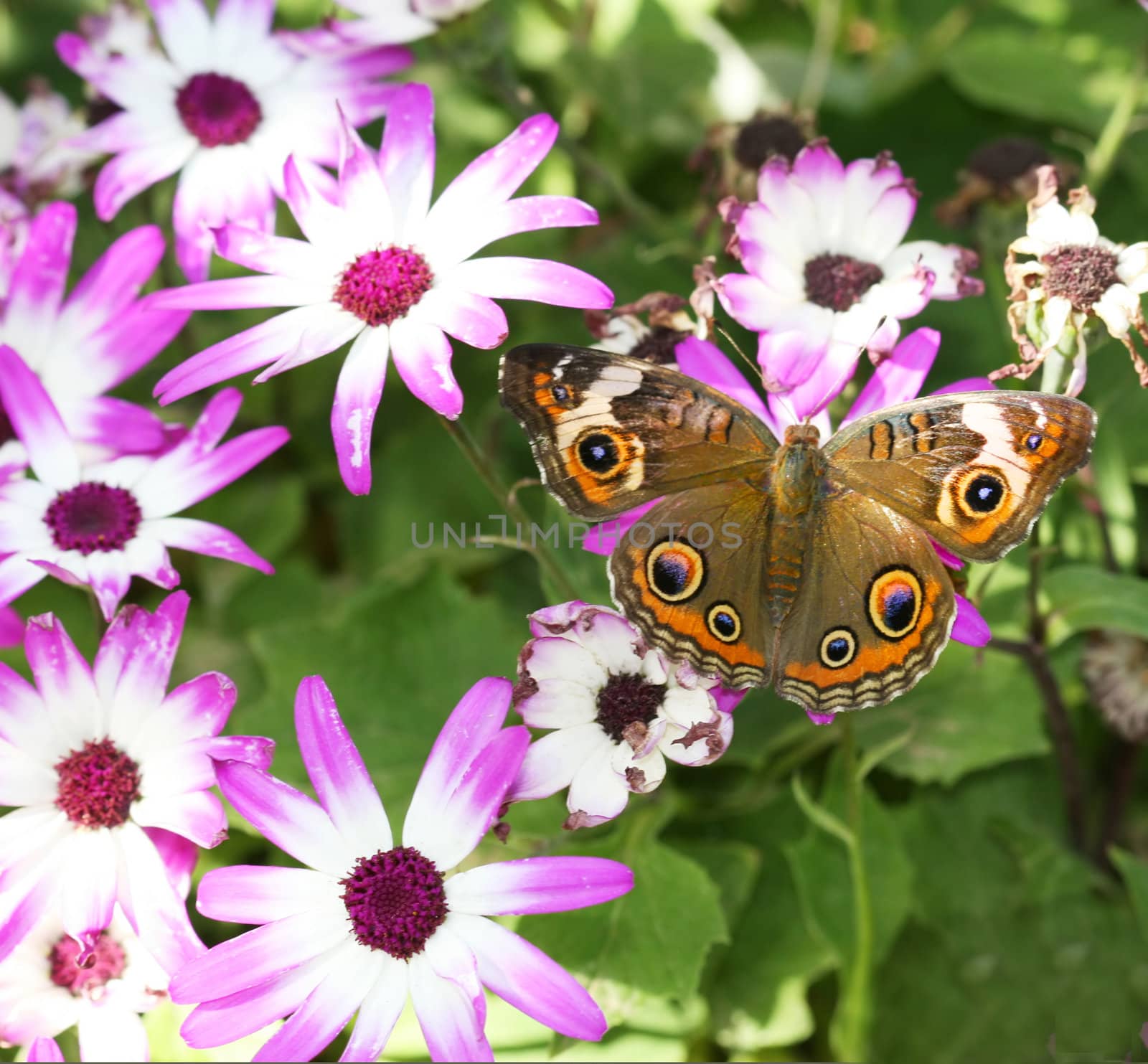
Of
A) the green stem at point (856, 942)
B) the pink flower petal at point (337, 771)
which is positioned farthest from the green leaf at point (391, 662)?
the green stem at point (856, 942)

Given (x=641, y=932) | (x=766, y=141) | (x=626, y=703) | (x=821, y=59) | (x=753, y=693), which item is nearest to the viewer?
(x=626, y=703)

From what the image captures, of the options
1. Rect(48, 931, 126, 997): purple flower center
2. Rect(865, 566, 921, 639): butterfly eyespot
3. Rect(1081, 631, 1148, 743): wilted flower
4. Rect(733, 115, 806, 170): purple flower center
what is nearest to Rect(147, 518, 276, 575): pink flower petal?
Rect(48, 931, 126, 997): purple flower center

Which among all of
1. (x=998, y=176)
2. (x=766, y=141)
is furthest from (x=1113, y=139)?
(x=766, y=141)

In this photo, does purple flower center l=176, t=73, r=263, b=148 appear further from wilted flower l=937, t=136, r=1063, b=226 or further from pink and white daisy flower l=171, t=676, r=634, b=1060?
wilted flower l=937, t=136, r=1063, b=226

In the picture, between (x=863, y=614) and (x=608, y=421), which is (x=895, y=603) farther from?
(x=608, y=421)

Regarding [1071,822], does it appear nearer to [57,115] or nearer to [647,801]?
[647,801]
